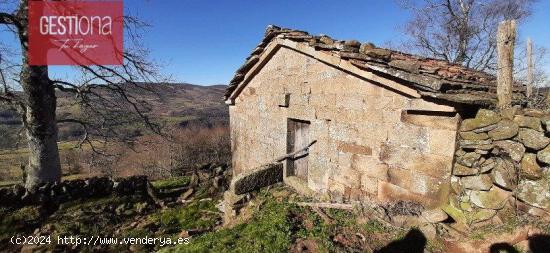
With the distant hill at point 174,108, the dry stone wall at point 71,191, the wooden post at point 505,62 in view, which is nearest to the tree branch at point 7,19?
the distant hill at point 174,108

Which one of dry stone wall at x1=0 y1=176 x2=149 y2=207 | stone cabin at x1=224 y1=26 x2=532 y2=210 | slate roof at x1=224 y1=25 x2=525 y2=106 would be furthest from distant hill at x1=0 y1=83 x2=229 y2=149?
slate roof at x1=224 y1=25 x2=525 y2=106

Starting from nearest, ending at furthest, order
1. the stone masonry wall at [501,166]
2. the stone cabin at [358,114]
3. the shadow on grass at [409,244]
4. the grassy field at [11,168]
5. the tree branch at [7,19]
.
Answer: the stone masonry wall at [501,166]
the shadow on grass at [409,244]
the stone cabin at [358,114]
the tree branch at [7,19]
the grassy field at [11,168]

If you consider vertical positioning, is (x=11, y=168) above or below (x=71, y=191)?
below

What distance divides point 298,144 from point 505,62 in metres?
4.12

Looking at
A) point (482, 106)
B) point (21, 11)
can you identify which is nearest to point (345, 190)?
point (482, 106)

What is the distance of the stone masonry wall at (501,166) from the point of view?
3.69 meters

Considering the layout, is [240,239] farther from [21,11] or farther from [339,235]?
[21,11]

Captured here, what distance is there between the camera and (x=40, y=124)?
8266 millimetres

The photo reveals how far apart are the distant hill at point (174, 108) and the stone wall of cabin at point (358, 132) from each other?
3595 millimetres

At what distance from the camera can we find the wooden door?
6777 millimetres

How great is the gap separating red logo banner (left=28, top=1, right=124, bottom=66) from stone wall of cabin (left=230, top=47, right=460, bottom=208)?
5.31 m

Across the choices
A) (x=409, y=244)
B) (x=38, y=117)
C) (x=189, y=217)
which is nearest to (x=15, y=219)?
(x=38, y=117)

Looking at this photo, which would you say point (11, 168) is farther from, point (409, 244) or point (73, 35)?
point (409, 244)

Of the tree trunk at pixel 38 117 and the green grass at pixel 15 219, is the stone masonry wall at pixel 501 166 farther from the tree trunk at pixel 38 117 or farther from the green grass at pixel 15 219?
the tree trunk at pixel 38 117
